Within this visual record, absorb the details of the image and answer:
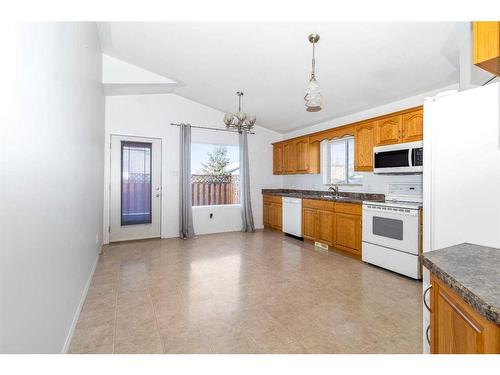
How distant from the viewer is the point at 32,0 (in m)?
0.59

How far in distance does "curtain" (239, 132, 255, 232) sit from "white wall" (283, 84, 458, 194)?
4.00 feet

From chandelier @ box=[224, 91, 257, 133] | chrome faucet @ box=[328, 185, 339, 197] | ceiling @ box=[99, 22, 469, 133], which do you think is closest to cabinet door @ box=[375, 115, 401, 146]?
ceiling @ box=[99, 22, 469, 133]

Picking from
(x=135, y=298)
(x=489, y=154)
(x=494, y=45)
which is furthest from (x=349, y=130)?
(x=135, y=298)

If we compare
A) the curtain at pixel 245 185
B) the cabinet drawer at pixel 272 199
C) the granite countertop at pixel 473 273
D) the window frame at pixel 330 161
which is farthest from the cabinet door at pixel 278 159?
the granite countertop at pixel 473 273

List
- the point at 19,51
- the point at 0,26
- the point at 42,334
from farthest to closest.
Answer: the point at 42,334
the point at 19,51
the point at 0,26

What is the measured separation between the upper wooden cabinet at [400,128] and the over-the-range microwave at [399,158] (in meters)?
0.12

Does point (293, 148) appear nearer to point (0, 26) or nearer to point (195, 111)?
point (195, 111)

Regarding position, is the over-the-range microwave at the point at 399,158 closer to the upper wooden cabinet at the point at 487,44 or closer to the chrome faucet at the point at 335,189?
the chrome faucet at the point at 335,189

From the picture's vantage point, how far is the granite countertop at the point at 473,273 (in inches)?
26.4

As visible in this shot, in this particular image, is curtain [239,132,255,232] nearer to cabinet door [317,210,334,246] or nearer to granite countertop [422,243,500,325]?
cabinet door [317,210,334,246]

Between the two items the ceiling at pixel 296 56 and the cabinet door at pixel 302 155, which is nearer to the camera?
the ceiling at pixel 296 56

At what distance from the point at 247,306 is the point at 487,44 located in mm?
2379
